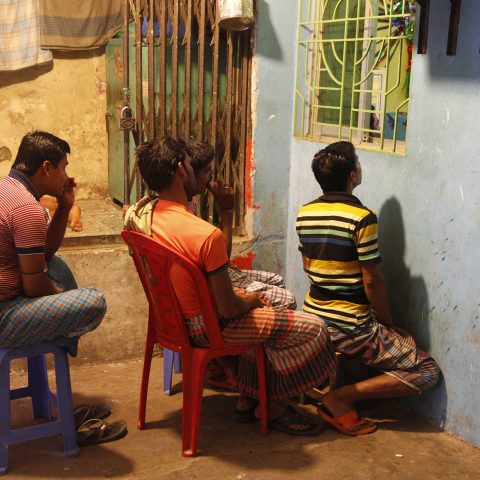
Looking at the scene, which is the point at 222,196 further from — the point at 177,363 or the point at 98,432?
the point at 98,432

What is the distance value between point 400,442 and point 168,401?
4.48ft

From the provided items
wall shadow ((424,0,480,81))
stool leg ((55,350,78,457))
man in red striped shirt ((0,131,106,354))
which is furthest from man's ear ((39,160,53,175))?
wall shadow ((424,0,480,81))

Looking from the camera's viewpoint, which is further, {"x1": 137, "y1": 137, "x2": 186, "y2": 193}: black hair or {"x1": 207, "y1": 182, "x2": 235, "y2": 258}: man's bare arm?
{"x1": 207, "y1": 182, "x2": 235, "y2": 258}: man's bare arm

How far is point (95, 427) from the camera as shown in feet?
12.0

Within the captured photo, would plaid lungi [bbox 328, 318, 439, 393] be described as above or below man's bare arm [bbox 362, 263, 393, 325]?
below

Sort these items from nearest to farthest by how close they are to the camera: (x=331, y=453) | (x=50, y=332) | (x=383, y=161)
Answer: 1. (x=50, y=332)
2. (x=331, y=453)
3. (x=383, y=161)

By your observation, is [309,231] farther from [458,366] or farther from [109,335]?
[109,335]

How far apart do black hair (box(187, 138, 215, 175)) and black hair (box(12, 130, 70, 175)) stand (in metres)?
0.70

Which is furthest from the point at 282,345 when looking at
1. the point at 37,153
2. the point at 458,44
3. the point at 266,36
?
the point at 266,36

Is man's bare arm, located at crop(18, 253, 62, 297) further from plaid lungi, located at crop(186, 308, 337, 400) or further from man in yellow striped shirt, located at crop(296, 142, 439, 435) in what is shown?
man in yellow striped shirt, located at crop(296, 142, 439, 435)

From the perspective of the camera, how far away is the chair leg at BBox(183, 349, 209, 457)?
3.38 m

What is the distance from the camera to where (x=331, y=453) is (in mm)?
3512

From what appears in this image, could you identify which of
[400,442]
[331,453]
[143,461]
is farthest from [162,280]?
[400,442]

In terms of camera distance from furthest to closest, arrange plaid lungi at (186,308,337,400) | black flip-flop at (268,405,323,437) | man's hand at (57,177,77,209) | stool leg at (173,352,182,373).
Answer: stool leg at (173,352,182,373), black flip-flop at (268,405,323,437), man's hand at (57,177,77,209), plaid lungi at (186,308,337,400)
